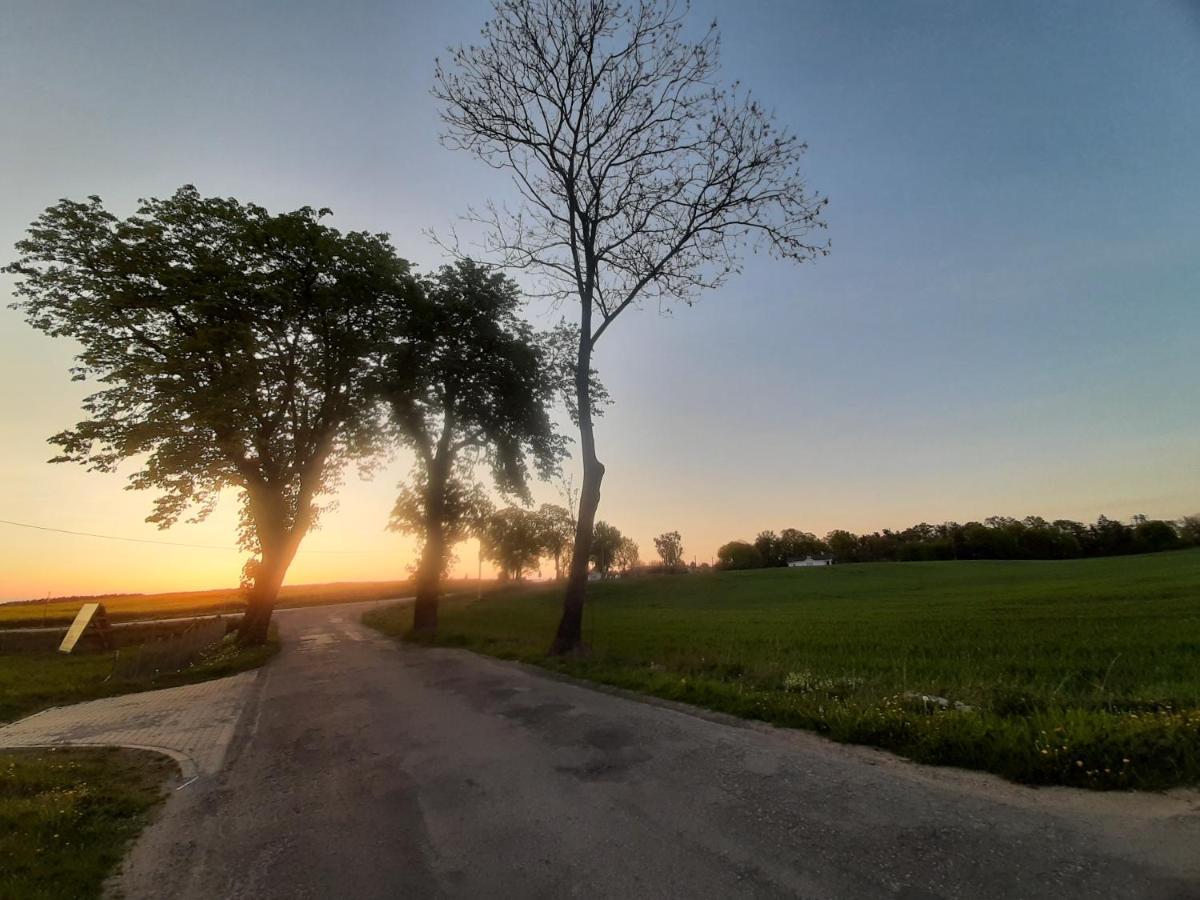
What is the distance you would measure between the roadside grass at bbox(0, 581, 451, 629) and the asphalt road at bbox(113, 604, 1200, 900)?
35326 millimetres

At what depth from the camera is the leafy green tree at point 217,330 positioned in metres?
18.2

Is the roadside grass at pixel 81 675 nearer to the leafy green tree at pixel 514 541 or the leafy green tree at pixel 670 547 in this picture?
the leafy green tree at pixel 514 541

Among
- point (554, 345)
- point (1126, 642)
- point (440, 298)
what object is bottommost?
point (1126, 642)

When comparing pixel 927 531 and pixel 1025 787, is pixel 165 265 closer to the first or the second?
pixel 1025 787

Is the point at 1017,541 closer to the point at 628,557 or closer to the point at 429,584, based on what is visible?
the point at 628,557

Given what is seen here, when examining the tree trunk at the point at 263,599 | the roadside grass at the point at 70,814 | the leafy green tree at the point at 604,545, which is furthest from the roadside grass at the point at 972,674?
the leafy green tree at the point at 604,545

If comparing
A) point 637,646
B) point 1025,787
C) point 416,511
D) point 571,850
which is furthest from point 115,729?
point 416,511

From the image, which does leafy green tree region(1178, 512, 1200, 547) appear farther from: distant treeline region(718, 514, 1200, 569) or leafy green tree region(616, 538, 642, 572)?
leafy green tree region(616, 538, 642, 572)

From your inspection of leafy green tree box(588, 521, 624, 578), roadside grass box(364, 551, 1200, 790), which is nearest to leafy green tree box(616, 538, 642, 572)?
leafy green tree box(588, 521, 624, 578)

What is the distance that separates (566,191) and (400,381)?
11522 millimetres

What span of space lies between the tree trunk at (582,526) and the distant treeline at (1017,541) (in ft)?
352

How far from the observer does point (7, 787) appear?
667cm

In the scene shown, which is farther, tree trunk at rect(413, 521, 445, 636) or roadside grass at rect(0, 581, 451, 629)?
roadside grass at rect(0, 581, 451, 629)

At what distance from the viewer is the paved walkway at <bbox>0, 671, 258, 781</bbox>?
8.73 meters
